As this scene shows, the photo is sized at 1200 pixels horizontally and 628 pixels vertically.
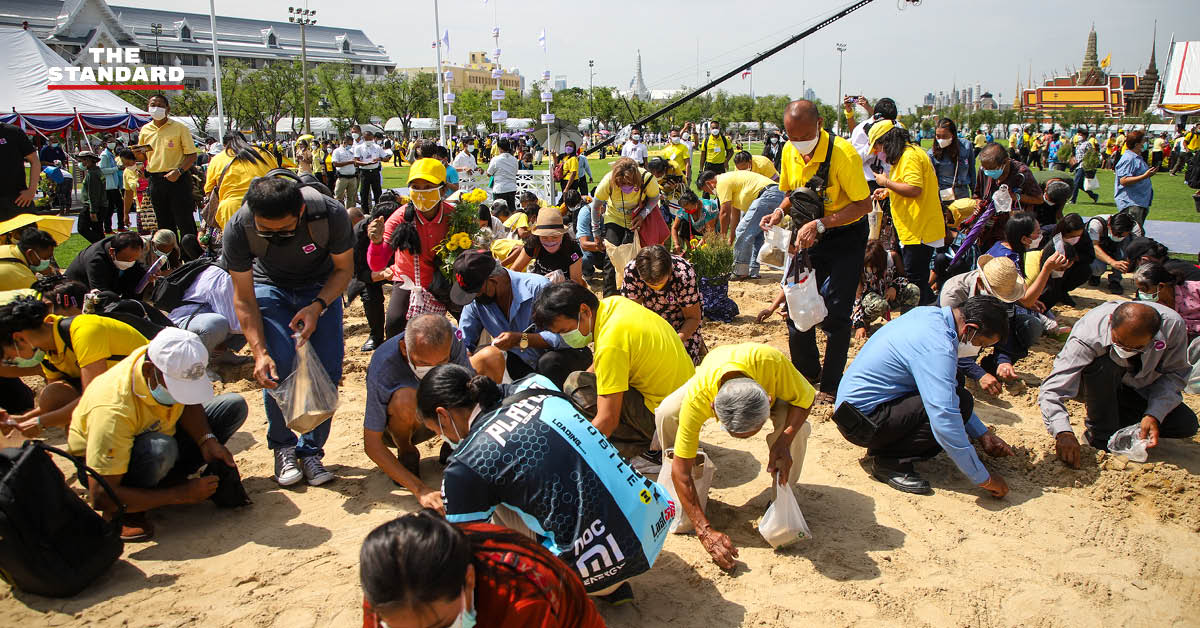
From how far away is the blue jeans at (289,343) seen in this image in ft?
12.9

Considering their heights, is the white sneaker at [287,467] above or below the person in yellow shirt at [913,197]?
below

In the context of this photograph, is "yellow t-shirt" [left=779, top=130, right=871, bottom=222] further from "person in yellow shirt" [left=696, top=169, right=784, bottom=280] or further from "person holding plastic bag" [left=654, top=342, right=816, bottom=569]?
"person in yellow shirt" [left=696, top=169, right=784, bottom=280]

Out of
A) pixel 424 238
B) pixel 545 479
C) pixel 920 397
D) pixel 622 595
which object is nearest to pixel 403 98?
pixel 424 238

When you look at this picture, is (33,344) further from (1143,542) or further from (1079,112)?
(1079,112)

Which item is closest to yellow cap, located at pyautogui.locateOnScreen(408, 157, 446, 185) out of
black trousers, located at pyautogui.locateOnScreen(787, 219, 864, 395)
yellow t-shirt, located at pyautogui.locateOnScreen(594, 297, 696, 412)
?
yellow t-shirt, located at pyautogui.locateOnScreen(594, 297, 696, 412)

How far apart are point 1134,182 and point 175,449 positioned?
10.6 m

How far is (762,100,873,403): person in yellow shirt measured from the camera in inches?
182

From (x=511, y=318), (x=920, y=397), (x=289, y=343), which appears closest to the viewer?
(x=920, y=397)

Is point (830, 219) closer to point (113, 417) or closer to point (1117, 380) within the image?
point (1117, 380)

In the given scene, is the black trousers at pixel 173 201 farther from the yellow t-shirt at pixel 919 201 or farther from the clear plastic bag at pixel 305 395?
the yellow t-shirt at pixel 919 201

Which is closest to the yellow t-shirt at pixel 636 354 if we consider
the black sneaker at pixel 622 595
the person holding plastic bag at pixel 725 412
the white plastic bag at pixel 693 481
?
the person holding plastic bag at pixel 725 412

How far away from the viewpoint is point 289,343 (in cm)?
392

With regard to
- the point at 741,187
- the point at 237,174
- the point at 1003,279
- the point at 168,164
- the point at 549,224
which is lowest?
the point at 1003,279

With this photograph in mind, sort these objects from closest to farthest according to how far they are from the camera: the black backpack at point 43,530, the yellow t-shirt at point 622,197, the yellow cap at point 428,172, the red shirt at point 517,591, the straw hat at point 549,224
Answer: the red shirt at point 517,591 → the black backpack at point 43,530 → the yellow cap at point 428,172 → the straw hat at point 549,224 → the yellow t-shirt at point 622,197
